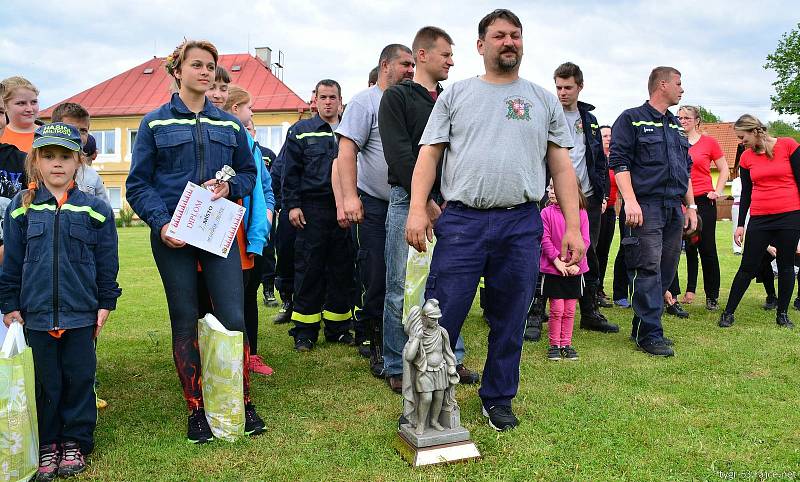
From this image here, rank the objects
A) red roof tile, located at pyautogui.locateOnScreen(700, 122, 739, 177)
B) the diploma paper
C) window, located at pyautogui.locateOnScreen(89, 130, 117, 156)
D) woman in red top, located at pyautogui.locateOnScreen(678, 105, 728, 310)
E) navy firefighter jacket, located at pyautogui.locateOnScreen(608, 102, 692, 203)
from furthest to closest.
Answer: red roof tile, located at pyautogui.locateOnScreen(700, 122, 739, 177)
window, located at pyautogui.locateOnScreen(89, 130, 117, 156)
woman in red top, located at pyautogui.locateOnScreen(678, 105, 728, 310)
navy firefighter jacket, located at pyautogui.locateOnScreen(608, 102, 692, 203)
the diploma paper

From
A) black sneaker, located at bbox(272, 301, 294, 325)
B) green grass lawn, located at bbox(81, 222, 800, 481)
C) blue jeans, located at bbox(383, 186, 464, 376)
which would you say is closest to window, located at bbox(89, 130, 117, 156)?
black sneaker, located at bbox(272, 301, 294, 325)

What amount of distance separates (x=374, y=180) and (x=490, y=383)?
182cm

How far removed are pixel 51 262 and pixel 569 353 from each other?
3.92 meters

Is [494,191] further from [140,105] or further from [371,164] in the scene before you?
[140,105]

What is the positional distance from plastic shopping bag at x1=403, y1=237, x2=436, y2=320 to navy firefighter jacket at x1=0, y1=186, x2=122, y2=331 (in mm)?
1929

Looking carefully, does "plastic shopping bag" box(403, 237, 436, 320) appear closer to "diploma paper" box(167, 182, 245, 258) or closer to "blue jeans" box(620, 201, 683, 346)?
"diploma paper" box(167, 182, 245, 258)

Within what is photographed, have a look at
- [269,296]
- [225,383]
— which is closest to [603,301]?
[269,296]

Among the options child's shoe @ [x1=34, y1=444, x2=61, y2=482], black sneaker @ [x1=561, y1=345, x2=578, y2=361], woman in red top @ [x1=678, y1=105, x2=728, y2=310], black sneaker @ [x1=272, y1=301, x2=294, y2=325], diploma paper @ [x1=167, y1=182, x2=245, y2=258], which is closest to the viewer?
child's shoe @ [x1=34, y1=444, x2=61, y2=482]

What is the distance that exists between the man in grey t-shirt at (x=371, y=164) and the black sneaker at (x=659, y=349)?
233cm

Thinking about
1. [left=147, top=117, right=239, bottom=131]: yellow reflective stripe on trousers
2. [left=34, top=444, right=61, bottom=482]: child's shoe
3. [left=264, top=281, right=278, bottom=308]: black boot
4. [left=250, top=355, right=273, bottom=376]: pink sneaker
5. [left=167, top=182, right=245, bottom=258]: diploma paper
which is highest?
[left=147, top=117, right=239, bottom=131]: yellow reflective stripe on trousers

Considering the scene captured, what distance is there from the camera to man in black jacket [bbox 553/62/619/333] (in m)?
6.28

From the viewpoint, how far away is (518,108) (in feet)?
12.1

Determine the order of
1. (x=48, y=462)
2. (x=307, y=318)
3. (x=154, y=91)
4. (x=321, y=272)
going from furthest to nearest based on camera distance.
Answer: (x=154, y=91)
(x=321, y=272)
(x=307, y=318)
(x=48, y=462)

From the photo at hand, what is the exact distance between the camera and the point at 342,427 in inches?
151
